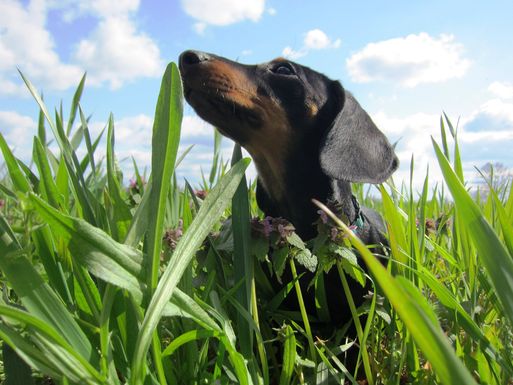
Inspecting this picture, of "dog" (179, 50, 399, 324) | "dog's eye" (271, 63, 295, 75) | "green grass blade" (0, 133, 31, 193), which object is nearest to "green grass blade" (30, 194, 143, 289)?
"green grass blade" (0, 133, 31, 193)

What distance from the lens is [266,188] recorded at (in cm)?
210

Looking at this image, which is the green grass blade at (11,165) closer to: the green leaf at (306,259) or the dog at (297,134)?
→ the green leaf at (306,259)

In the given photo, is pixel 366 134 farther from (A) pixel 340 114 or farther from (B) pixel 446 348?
(B) pixel 446 348

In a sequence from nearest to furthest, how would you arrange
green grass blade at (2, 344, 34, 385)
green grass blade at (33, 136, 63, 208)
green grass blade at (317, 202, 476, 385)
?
green grass blade at (317, 202, 476, 385)
green grass blade at (2, 344, 34, 385)
green grass blade at (33, 136, 63, 208)

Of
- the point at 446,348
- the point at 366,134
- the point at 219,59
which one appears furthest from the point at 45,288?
the point at 366,134

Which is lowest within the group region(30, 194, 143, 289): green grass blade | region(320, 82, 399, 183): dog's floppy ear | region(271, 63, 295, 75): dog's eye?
region(30, 194, 143, 289): green grass blade

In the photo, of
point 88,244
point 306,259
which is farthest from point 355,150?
point 88,244

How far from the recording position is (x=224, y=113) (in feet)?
5.91

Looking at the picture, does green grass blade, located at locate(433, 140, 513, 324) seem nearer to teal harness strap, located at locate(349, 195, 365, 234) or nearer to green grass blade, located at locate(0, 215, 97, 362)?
green grass blade, located at locate(0, 215, 97, 362)

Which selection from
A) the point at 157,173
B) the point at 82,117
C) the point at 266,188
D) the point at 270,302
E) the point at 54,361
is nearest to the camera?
the point at 54,361

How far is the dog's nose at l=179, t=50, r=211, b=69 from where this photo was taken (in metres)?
1.75

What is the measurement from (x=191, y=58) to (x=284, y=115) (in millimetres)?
459

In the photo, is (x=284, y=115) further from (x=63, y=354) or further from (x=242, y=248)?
(x=63, y=354)

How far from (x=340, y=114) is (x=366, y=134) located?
13cm
